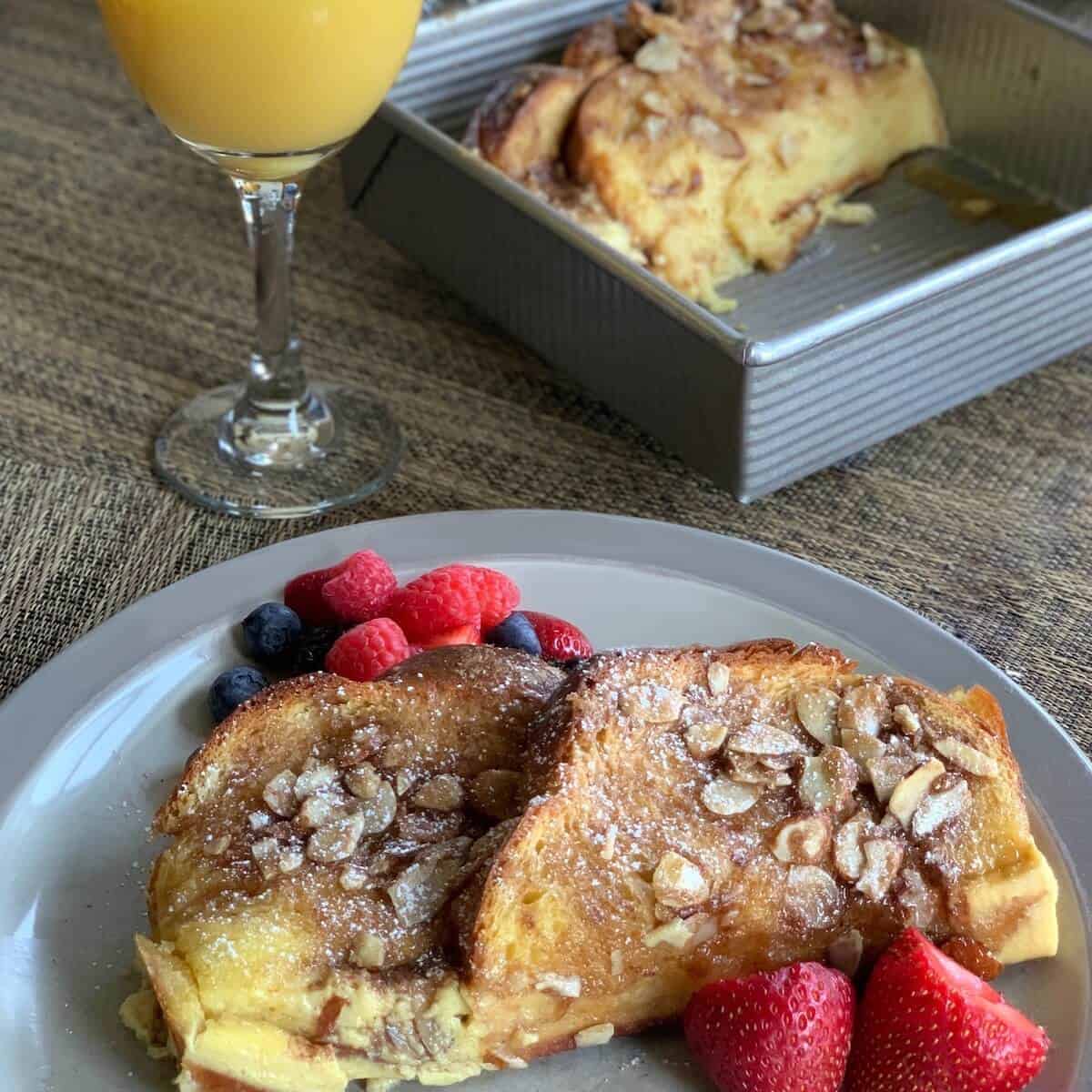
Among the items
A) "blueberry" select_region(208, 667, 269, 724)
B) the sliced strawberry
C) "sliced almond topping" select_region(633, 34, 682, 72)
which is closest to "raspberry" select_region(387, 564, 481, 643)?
the sliced strawberry

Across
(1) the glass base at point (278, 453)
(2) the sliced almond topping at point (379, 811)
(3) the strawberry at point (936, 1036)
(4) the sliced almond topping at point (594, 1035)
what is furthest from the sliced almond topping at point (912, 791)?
(1) the glass base at point (278, 453)

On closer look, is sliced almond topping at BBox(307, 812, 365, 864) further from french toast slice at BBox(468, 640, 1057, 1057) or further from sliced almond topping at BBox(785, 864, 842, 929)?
sliced almond topping at BBox(785, 864, 842, 929)

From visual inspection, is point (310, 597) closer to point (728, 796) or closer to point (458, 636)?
point (458, 636)

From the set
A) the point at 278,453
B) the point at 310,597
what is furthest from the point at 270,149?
the point at 310,597

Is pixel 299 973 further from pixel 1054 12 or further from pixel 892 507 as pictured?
pixel 1054 12

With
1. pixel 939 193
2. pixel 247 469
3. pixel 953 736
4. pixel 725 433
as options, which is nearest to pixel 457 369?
pixel 247 469
